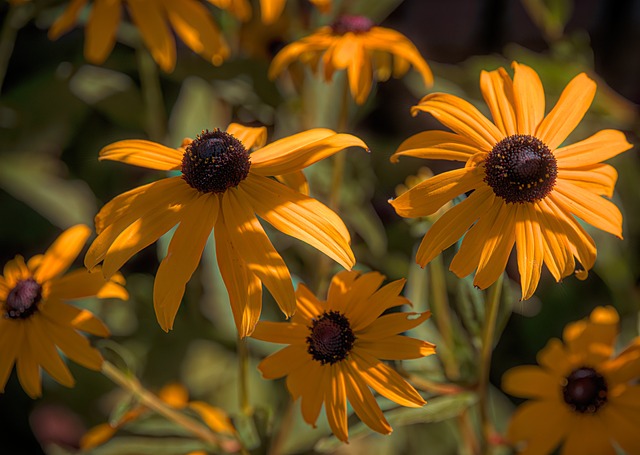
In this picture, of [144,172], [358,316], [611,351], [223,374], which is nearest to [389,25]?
[144,172]

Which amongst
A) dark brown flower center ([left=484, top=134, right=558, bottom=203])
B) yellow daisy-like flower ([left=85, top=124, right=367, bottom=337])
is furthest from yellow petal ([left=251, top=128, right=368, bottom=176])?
dark brown flower center ([left=484, top=134, right=558, bottom=203])

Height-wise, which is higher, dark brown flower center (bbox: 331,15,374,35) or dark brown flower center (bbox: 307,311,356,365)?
dark brown flower center (bbox: 331,15,374,35)

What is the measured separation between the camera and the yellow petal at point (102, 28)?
1.02m

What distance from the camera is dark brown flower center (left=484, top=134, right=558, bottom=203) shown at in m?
0.65

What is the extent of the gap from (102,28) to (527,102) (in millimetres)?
627

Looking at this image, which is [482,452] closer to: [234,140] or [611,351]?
[611,351]

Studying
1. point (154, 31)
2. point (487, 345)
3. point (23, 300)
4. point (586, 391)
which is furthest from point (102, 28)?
point (586, 391)

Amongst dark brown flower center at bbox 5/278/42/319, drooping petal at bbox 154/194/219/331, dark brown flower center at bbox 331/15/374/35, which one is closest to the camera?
drooping petal at bbox 154/194/219/331

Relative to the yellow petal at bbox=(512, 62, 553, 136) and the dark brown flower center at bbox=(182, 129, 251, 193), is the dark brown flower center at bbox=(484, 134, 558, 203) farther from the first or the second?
the dark brown flower center at bbox=(182, 129, 251, 193)

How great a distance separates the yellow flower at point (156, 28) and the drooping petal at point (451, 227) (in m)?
0.50

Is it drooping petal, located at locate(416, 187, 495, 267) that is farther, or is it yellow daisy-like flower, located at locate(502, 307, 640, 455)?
yellow daisy-like flower, located at locate(502, 307, 640, 455)

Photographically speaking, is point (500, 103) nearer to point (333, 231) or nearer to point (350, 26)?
point (333, 231)

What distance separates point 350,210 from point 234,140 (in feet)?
1.63

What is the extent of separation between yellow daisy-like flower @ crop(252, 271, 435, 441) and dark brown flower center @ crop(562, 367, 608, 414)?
0.89 feet
